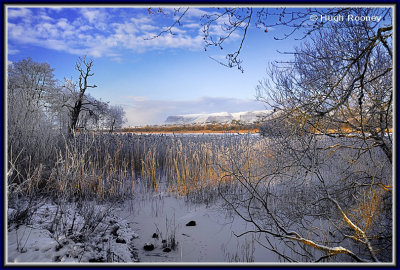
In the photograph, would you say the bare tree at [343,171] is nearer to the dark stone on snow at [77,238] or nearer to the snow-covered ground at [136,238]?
the snow-covered ground at [136,238]

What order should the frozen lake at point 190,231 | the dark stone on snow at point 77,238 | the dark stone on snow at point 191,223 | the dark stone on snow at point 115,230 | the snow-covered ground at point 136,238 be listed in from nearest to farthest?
the snow-covered ground at point 136,238, the dark stone on snow at point 77,238, the frozen lake at point 190,231, the dark stone on snow at point 115,230, the dark stone on snow at point 191,223

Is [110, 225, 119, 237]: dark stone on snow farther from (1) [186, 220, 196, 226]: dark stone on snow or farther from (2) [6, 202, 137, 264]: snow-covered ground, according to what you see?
(1) [186, 220, 196, 226]: dark stone on snow

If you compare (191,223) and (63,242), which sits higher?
(63,242)

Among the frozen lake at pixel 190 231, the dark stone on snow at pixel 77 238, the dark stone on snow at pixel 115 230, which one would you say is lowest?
the frozen lake at pixel 190 231

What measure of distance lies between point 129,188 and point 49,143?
5.53 ft

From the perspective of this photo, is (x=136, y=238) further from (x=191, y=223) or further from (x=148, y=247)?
(x=191, y=223)

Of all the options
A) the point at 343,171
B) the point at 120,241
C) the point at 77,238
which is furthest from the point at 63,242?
the point at 343,171

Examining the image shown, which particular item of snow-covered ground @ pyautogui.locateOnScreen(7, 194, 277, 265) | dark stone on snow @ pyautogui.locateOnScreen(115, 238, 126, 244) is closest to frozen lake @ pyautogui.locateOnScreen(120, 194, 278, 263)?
snow-covered ground @ pyautogui.locateOnScreen(7, 194, 277, 265)

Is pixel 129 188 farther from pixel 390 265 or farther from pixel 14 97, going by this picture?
pixel 390 265

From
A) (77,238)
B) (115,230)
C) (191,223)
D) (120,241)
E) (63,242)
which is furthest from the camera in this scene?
(191,223)

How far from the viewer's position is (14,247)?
224cm

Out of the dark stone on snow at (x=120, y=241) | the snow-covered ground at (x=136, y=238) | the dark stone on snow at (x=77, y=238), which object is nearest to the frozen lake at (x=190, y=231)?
the snow-covered ground at (x=136, y=238)

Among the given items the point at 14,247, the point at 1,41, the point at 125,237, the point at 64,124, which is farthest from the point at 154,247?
the point at 64,124

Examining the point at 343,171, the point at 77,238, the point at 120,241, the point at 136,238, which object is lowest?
the point at 136,238
